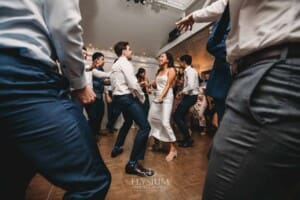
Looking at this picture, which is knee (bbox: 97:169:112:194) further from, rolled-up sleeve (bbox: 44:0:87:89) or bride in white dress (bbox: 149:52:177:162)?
bride in white dress (bbox: 149:52:177:162)

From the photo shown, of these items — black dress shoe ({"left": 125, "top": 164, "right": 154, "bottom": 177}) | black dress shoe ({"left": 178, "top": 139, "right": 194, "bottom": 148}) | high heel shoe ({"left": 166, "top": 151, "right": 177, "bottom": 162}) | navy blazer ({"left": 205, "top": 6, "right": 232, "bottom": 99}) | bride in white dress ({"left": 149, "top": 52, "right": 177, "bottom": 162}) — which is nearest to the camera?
navy blazer ({"left": 205, "top": 6, "right": 232, "bottom": 99})

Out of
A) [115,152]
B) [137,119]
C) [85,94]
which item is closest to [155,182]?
[137,119]

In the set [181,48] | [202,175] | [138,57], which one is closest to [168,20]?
[181,48]

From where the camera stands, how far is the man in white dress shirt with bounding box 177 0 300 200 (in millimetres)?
364

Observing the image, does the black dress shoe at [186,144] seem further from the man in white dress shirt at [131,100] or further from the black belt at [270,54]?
the black belt at [270,54]

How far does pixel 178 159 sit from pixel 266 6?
2.12 m

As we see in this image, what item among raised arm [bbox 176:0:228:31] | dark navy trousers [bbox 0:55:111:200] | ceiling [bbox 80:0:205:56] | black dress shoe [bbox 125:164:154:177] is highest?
ceiling [bbox 80:0:205:56]

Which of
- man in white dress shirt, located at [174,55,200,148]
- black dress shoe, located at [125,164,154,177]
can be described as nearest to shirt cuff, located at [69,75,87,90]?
black dress shoe, located at [125,164,154,177]

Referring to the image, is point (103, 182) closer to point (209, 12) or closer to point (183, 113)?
point (209, 12)

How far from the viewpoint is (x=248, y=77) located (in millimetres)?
429

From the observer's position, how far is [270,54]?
0.41m

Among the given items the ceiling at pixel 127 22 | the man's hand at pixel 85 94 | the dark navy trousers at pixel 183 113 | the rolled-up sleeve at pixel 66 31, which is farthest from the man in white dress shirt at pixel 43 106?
the ceiling at pixel 127 22

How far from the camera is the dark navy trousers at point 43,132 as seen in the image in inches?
19.3

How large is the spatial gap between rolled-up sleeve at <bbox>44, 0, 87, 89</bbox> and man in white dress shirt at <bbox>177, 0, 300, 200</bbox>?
0.49 m
